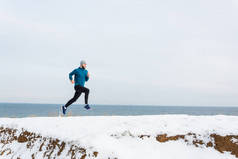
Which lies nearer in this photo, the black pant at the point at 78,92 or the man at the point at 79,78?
the man at the point at 79,78

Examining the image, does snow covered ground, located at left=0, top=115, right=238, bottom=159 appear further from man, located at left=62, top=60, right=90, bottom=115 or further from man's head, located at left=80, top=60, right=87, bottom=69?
man's head, located at left=80, top=60, right=87, bottom=69

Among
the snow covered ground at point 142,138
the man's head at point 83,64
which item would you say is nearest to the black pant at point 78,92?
the man's head at point 83,64

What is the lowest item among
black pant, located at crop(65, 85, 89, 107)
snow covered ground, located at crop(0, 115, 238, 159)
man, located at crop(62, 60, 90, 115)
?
snow covered ground, located at crop(0, 115, 238, 159)

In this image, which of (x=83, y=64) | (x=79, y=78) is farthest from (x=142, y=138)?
(x=83, y=64)

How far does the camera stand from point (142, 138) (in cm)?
528

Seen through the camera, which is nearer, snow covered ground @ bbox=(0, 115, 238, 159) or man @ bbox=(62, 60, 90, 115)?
snow covered ground @ bbox=(0, 115, 238, 159)

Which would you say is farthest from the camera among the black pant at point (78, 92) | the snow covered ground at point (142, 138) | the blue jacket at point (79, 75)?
the black pant at point (78, 92)

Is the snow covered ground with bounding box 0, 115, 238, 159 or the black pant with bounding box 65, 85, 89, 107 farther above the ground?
the black pant with bounding box 65, 85, 89, 107

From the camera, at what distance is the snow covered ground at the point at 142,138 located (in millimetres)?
4785

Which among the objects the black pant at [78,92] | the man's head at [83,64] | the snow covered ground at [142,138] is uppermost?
the man's head at [83,64]

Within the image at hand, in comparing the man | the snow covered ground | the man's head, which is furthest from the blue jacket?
the snow covered ground

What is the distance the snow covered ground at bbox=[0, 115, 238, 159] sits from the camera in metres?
4.78

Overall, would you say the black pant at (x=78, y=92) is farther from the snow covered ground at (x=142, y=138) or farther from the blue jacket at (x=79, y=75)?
the snow covered ground at (x=142, y=138)

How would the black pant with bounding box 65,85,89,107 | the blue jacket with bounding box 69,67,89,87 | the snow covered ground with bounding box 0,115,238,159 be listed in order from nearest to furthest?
the snow covered ground with bounding box 0,115,238,159, the blue jacket with bounding box 69,67,89,87, the black pant with bounding box 65,85,89,107
